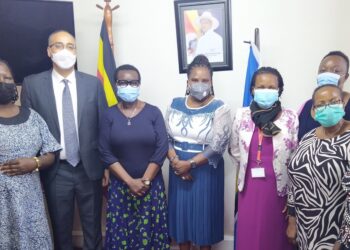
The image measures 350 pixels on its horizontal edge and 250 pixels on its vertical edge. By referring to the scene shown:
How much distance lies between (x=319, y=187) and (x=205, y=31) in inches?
72.4

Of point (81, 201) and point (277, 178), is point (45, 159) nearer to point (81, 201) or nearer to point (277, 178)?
point (81, 201)

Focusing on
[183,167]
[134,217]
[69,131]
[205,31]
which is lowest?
[134,217]

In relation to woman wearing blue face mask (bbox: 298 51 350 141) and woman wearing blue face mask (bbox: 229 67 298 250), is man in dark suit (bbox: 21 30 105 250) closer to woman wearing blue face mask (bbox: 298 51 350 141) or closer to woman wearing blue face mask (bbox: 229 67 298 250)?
woman wearing blue face mask (bbox: 229 67 298 250)

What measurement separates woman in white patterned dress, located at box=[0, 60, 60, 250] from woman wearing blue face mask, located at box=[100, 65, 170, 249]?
447 mm

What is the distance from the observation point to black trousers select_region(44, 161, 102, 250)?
2.36 meters

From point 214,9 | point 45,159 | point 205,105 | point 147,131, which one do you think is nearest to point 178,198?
point 147,131

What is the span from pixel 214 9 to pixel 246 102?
914mm

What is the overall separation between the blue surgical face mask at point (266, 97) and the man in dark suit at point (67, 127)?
3.76ft

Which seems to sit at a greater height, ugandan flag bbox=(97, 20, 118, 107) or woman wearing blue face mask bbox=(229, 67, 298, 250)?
ugandan flag bbox=(97, 20, 118, 107)

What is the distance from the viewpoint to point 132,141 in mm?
2252

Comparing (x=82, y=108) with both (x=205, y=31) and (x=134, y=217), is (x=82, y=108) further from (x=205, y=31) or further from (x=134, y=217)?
(x=205, y=31)

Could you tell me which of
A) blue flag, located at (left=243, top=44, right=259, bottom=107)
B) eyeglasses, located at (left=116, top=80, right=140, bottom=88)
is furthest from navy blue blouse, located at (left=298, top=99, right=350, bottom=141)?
eyeglasses, located at (left=116, top=80, right=140, bottom=88)

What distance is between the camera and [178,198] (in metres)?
2.35

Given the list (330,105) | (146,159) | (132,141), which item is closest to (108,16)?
(132,141)
